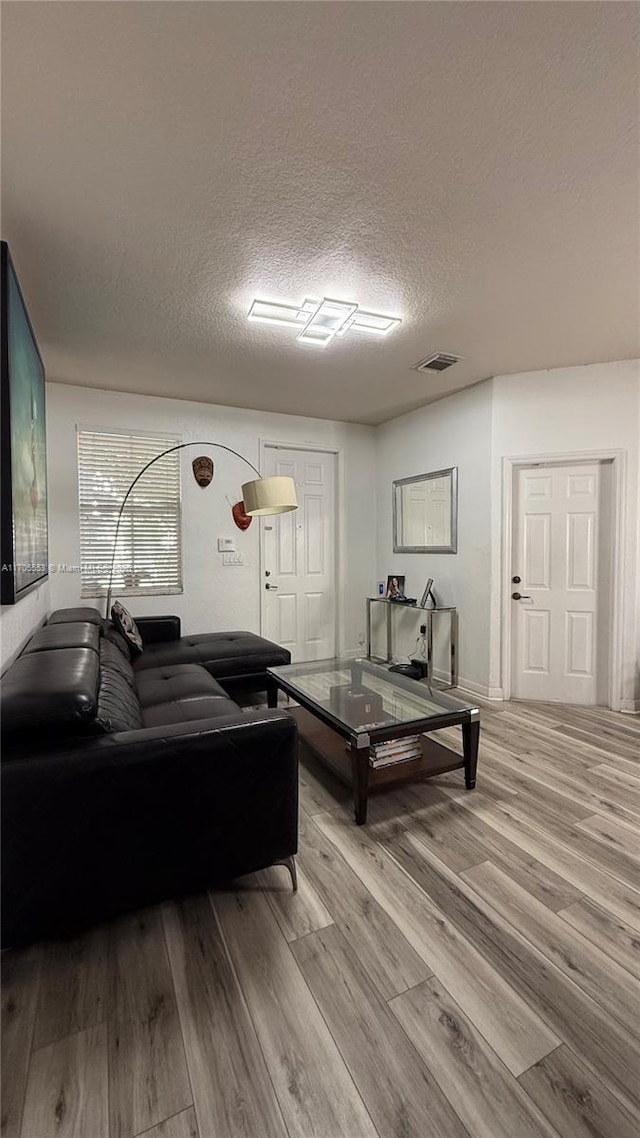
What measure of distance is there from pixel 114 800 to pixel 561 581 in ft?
11.2

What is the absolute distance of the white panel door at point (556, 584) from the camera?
3.50 m

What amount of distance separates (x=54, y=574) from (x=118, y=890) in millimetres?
2947

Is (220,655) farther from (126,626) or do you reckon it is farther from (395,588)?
(395,588)

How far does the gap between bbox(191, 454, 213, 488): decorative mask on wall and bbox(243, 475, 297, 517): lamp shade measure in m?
1.59

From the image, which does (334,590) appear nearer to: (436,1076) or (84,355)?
(84,355)

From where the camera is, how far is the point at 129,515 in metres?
3.96

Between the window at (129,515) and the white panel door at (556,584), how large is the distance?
2967 mm

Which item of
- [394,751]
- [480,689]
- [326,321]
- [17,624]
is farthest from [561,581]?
[17,624]

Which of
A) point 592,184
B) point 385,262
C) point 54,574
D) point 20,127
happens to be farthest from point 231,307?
point 54,574

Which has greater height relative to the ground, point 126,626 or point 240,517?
point 240,517

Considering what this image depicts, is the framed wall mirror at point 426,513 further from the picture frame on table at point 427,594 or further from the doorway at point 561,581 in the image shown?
the doorway at point 561,581

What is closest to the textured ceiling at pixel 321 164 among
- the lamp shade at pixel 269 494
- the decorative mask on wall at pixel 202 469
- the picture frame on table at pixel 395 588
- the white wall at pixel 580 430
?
the white wall at pixel 580 430

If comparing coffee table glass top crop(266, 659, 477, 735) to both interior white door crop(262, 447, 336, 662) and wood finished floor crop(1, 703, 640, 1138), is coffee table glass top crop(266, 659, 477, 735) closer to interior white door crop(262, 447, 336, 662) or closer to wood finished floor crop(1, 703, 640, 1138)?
wood finished floor crop(1, 703, 640, 1138)

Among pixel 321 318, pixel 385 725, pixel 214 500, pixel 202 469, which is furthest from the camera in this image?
pixel 214 500
